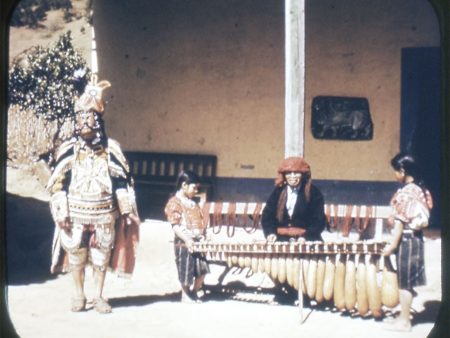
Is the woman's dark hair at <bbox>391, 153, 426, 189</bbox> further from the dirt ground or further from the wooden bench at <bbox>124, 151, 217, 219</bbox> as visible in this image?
the wooden bench at <bbox>124, 151, 217, 219</bbox>

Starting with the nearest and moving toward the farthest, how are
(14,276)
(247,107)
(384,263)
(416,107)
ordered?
(384,263), (14,276), (416,107), (247,107)

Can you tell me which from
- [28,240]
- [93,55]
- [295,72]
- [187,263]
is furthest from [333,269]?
[93,55]

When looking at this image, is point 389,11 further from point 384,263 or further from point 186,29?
point 384,263

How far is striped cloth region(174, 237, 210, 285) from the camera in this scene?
6672mm

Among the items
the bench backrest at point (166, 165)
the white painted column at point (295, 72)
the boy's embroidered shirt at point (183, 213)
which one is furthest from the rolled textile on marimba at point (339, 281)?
the bench backrest at point (166, 165)

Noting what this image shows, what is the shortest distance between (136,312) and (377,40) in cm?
415

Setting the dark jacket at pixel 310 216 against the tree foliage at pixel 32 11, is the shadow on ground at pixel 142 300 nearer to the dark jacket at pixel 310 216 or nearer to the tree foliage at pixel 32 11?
the dark jacket at pixel 310 216

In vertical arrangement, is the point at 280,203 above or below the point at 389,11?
below

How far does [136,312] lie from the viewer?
21.4ft

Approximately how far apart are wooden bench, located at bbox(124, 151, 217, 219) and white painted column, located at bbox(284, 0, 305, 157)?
299cm

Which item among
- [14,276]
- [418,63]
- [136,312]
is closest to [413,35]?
[418,63]

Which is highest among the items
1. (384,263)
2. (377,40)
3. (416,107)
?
(377,40)

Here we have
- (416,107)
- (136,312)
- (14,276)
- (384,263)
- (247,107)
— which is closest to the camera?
(384,263)

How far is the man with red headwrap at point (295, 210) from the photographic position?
6438 millimetres
